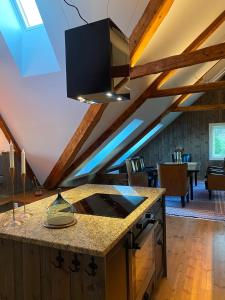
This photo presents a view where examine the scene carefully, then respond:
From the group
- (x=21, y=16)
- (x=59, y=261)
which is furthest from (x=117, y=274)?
(x=21, y=16)

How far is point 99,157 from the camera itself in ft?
18.2

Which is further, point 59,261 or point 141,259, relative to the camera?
point 141,259

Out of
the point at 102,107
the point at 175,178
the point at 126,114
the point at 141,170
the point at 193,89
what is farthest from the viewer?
the point at 141,170

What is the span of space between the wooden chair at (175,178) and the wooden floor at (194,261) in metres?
0.88

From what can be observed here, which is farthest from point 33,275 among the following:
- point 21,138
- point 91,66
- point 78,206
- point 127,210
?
point 21,138

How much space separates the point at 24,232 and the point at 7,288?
15.8 inches

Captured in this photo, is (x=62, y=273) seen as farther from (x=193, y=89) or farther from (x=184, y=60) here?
(x=193, y=89)

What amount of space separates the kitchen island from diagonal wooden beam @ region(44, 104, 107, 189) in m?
1.71

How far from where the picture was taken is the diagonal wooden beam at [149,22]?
7.47 feet

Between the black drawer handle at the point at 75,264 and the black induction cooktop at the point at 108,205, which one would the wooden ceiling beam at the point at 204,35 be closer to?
the black induction cooktop at the point at 108,205

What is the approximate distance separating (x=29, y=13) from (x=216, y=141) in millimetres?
6496

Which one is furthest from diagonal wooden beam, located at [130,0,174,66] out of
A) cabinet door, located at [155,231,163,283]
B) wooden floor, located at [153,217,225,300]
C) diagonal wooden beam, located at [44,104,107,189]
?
wooden floor, located at [153,217,225,300]

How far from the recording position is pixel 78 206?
1.88 metres

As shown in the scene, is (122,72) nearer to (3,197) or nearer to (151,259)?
(151,259)
